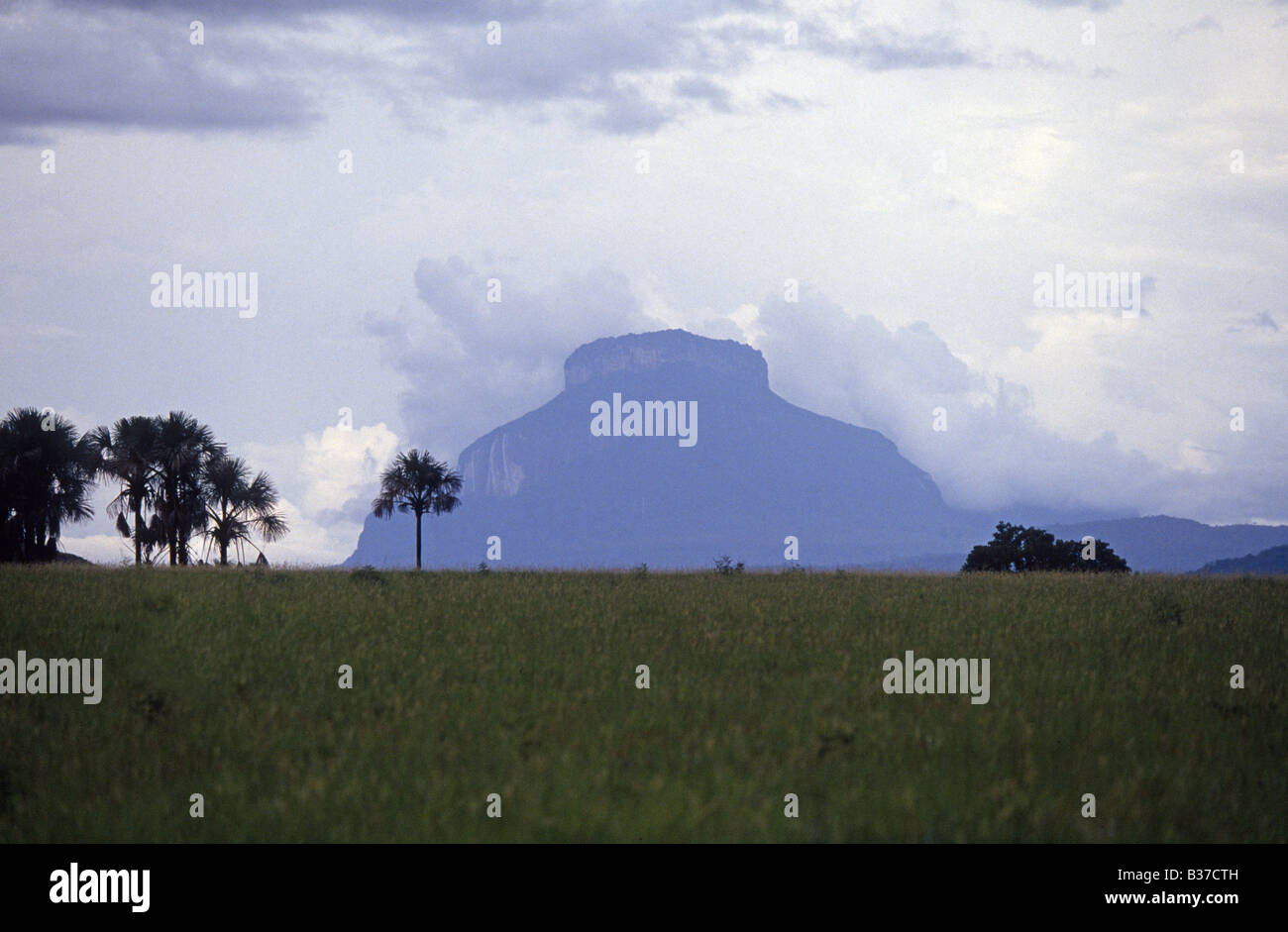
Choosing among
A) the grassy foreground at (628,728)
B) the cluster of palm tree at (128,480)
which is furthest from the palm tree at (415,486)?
→ the grassy foreground at (628,728)

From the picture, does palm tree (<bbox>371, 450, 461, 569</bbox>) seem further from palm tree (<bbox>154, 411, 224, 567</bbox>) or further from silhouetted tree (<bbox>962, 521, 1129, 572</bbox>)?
silhouetted tree (<bbox>962, 521, 1129, 572</bbox>)

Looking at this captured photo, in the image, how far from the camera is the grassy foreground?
1032 cm

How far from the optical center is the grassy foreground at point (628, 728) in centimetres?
1032

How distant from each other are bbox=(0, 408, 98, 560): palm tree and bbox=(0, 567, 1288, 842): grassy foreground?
41.9m

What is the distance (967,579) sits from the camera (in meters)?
38.8

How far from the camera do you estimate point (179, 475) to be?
63.3 m

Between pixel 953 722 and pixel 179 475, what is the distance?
5882 cm

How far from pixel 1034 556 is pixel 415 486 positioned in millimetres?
44581

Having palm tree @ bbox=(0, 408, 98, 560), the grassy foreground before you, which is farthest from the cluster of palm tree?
the grassy foreground

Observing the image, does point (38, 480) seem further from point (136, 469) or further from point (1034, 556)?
point (1034, 556)

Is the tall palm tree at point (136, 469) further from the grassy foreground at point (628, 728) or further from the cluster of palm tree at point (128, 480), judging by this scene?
the grassy foreground at point (628, 728)

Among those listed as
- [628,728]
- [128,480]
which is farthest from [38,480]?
[628,728]
